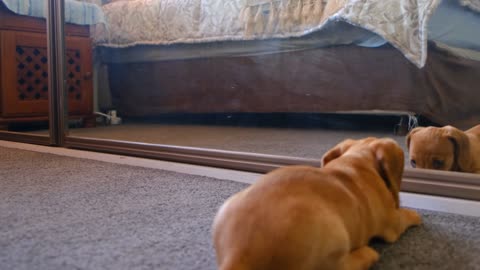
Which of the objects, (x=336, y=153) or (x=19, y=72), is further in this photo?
(x=19, y=72)

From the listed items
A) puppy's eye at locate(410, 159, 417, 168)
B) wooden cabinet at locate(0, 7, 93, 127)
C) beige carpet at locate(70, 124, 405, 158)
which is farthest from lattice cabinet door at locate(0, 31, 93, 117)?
puppy's eye at locate(410, 159, 417, 168)

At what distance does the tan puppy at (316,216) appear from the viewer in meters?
0.43

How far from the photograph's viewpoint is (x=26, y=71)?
1.92 m

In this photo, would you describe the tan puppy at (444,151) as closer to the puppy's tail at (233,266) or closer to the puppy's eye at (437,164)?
the puppy's eye at (437,164)

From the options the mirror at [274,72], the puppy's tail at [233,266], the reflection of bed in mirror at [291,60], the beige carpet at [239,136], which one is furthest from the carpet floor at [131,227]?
the reflection of bed in mirror at [291,60]

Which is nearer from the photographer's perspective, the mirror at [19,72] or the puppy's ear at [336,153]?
the puppy's ear at [336,153]

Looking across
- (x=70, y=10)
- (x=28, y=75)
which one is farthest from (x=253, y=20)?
(x=28, y=75)

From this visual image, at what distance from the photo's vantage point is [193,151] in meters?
1.29

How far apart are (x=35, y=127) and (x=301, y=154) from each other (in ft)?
3.74

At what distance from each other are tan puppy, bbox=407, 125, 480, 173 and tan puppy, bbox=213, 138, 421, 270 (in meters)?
0.34

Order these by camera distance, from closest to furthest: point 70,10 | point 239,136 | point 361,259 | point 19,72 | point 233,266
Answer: point 233,266 < point 361,259 < point 239,136 < point 70,10 < point 19,72

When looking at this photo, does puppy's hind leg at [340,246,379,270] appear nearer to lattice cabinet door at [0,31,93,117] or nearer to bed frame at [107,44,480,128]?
bed frame at [107,44,480,128]

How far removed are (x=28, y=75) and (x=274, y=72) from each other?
39.4 inches

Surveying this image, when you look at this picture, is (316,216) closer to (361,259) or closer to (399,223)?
(361,259)
